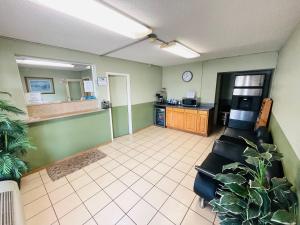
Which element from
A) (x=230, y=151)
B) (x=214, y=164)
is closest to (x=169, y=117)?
(x=230, y=151)

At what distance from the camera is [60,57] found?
262 cm

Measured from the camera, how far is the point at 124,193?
1.96m

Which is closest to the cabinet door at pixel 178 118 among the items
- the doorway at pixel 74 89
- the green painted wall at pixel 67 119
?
the green painted wall at pixel 67 119

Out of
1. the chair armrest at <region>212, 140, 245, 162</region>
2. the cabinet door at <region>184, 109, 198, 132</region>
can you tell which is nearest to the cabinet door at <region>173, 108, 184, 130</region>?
the cabinet door at <region>184, 109, 198, 132</region>

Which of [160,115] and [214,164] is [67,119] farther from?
[160,115]

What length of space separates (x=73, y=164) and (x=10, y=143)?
1.25 m

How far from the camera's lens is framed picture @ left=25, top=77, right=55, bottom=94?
4.43 meters

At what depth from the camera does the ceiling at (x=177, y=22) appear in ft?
4.34

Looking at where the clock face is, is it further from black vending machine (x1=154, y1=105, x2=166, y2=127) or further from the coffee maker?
black vending machine (x1=154, y1=105, x2=166, y2=127)

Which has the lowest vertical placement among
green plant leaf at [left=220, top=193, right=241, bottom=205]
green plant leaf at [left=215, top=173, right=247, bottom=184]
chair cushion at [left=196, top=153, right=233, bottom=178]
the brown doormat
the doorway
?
the brown doormat

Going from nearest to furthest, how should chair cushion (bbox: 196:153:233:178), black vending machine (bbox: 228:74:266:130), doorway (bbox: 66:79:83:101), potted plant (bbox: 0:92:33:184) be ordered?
potted plant (bbox: 0:92:33:184), chair cushion (bbox: 196:153:233:178), black vending machine (bbox: 228:74:266:130), doorway (bbox: 66:79:83:101)

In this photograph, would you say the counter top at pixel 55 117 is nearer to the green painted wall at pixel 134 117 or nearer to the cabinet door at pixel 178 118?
the green painted wall at pixel 134 117

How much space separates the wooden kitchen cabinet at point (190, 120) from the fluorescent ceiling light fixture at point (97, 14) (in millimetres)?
3025

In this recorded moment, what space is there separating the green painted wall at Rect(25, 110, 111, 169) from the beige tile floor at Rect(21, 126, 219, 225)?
0.36 m
